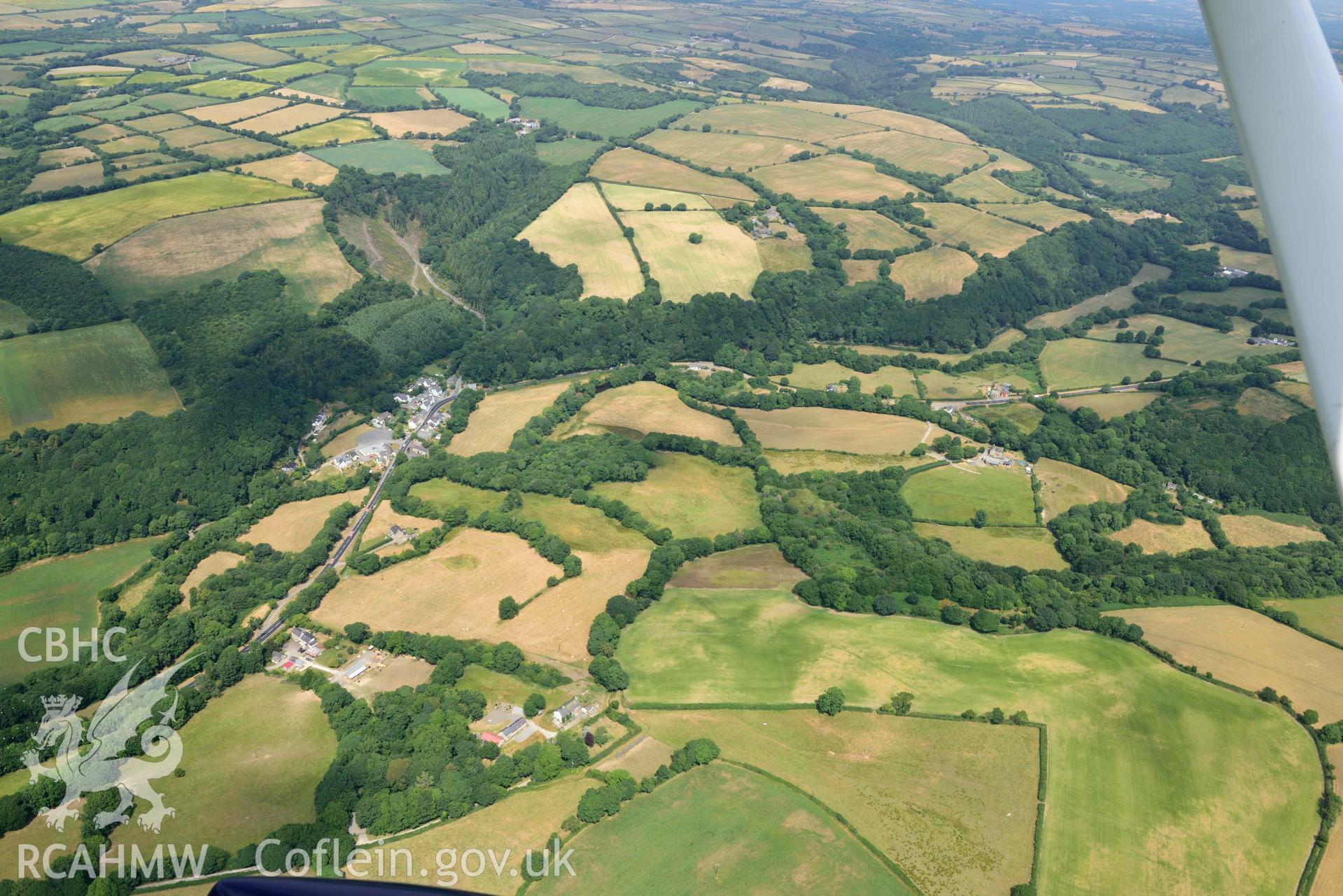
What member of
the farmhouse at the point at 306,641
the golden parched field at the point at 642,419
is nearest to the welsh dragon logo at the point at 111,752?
the farmhouse at the point at 306,641

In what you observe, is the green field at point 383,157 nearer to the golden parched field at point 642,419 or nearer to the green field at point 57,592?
the golden parched field at point 642,419

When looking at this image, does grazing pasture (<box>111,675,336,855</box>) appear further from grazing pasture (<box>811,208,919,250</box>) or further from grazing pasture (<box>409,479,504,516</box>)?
grazing pasture (<box>811,208,919,250</box>)

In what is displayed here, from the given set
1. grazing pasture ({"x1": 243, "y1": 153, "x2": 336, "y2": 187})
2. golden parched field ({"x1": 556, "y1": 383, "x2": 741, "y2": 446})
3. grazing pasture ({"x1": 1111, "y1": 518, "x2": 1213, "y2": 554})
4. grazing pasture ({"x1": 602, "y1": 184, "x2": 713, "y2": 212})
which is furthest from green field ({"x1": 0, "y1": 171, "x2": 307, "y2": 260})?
grazing pasture ({"x1": 1111, "y1": 518, "x2": 1213, "y2": 554})

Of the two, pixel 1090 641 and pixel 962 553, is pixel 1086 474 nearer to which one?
pixel 962 553

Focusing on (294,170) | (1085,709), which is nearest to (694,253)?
(294,170)

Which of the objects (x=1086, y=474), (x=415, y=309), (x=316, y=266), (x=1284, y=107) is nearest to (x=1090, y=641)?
(x=1086, y=474)

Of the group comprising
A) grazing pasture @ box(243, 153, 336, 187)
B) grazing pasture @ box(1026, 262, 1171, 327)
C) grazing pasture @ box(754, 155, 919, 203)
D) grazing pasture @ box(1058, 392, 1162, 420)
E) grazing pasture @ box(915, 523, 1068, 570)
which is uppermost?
grazing pasture @ box(754, 155, 919, 203)

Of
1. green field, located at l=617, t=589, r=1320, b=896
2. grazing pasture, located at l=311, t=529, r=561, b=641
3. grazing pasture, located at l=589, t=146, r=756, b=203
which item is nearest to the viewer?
green field, located at l=617, t=589, r=1320, b=896
